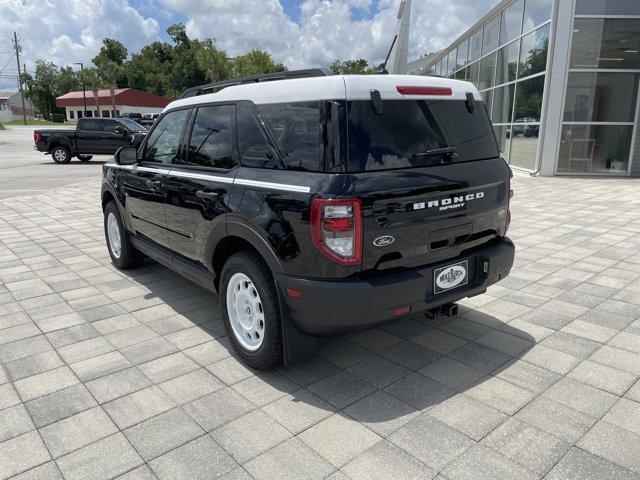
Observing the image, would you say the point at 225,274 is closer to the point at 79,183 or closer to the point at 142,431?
the point at 142,431

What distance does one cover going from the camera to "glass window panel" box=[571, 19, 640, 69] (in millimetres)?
12977

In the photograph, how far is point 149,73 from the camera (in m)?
77.5

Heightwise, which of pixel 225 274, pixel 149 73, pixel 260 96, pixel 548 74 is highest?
pixel 149 73

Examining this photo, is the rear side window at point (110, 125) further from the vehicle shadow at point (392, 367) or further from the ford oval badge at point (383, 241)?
the ford oval badge at point (383, 241)

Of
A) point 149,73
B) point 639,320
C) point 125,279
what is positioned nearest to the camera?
point 639,320

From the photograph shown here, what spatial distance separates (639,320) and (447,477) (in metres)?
2.80

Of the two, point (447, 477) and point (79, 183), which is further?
point (79, 183)

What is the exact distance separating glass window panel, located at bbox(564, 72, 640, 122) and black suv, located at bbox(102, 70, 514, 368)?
38.3 feet

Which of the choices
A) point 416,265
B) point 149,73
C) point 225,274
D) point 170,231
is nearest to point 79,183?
point 170,231

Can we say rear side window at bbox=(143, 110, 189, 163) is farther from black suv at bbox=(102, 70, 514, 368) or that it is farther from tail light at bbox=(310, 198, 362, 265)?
tail light at bbox=(310, 198, 362, 265)

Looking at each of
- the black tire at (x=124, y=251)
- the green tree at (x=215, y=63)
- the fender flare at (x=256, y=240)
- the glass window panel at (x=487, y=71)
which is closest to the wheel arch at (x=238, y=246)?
the fender flare at (x=256, y=240)

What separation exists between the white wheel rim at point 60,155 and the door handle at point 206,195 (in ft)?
60.9

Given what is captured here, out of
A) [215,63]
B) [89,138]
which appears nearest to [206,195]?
[89,138]

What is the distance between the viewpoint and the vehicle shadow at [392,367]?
2.96m
